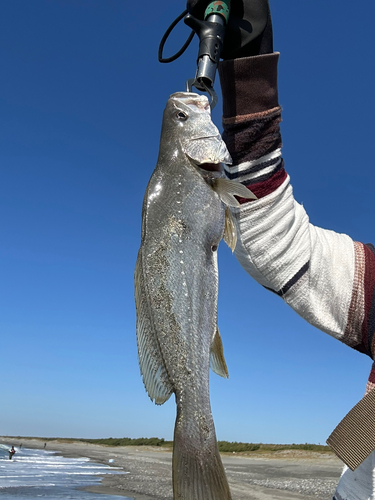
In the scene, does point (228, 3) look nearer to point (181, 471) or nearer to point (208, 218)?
point (208, 218)

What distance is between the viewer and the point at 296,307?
2408 mm

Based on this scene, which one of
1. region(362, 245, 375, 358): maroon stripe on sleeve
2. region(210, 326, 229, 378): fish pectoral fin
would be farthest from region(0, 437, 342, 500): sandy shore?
region(210, 326, 229, 378): fish pectoral fin

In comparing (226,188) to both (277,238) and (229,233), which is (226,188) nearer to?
(229,233)

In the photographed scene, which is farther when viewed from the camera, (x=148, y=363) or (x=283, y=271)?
(x=283, y=271)

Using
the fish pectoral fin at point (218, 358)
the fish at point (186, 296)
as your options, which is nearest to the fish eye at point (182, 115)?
the fish at point (186, 296)

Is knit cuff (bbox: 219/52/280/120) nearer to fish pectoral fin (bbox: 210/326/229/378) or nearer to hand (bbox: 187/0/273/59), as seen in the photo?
hand (bbox: 187/0/273/59)

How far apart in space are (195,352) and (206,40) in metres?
1.35

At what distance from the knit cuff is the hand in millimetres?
96

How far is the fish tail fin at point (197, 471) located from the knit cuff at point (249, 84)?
1.57 meters

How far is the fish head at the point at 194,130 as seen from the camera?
1.90m

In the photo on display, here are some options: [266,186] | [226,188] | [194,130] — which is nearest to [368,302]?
[266,186]

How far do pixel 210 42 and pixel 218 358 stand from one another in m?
1.35

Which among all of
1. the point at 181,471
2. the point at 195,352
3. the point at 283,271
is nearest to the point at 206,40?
the point at 283,271

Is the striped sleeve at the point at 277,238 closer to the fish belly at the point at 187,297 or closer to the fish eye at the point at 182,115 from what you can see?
the fish eye at the point at 182,115
